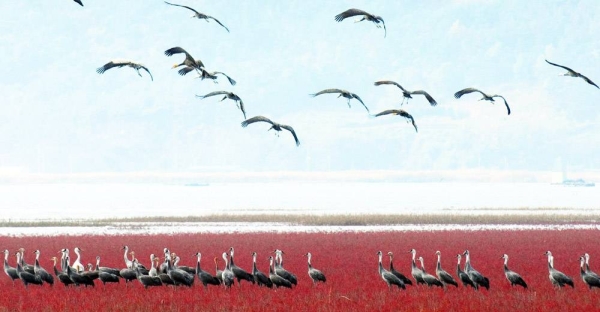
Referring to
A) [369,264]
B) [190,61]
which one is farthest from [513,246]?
[190,61]

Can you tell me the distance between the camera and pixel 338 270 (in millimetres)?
32688

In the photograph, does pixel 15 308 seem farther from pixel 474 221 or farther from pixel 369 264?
pixel 474 221

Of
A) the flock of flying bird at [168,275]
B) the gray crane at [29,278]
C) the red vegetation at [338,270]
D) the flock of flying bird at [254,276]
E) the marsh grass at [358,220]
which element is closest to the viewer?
the red vegetation at [338,270]

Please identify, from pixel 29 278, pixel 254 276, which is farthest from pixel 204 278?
pixel 29 278

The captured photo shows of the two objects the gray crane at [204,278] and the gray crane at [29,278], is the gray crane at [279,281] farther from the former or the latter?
the gray crane at [29,278]

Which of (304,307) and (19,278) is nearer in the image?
(304,307)

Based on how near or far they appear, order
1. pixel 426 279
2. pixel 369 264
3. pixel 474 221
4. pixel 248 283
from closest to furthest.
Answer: pixel 426 279
pixel 248 283
pixel 369 264
pixel 474 221

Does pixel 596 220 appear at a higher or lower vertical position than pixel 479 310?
higher

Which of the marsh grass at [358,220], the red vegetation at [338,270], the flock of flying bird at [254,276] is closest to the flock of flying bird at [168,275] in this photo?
the flock of flying bird at [254,276]

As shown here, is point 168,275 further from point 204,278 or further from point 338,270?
point 338,270

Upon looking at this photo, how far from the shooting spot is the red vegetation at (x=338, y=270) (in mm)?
23312

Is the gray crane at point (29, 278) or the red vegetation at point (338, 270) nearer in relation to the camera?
the red vegetation at point (338, 270)

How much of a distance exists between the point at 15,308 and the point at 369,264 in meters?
14.5

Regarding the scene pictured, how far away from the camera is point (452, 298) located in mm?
24078
